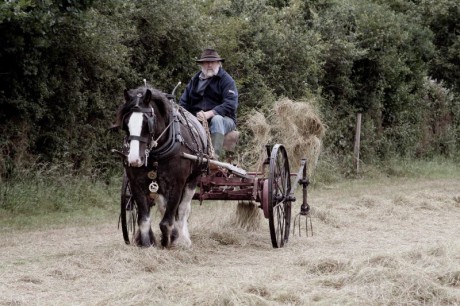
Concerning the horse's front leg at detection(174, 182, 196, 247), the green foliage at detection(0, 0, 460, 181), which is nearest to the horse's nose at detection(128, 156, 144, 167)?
the horse's front leg at detection(174, 182, 196, 247)

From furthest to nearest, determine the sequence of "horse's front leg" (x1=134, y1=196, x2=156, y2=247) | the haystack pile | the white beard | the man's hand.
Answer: the haystack pile → the white beard → the man's hand → "horse's front leg" (x1=134, y1=196, x2=156, y2=247)

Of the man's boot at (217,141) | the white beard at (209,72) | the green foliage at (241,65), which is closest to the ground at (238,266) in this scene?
the man's boot at (217,141)

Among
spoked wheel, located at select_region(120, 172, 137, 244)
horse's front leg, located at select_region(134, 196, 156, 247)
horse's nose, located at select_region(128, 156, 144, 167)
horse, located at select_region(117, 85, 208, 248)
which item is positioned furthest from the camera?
spoked wheel, located at select_region(120, 172, 137, 244)

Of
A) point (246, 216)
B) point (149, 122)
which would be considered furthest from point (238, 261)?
point (246, 216)

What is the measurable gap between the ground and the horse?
1.09 feet

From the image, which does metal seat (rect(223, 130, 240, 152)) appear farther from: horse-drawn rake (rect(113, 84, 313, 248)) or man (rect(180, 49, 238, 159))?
horse-drawn rake (rect(113, 84, 313, 248))

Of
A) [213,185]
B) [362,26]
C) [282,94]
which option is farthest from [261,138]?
[362,26]

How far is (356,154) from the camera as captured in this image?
21.1m

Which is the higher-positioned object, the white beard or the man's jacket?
the white beard

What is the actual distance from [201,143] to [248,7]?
975cm

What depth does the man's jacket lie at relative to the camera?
10508 millimetres

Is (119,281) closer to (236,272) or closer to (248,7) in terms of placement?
(236,272)

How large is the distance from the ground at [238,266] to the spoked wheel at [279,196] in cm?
20

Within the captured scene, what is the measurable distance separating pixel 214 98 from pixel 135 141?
8.11 feet
